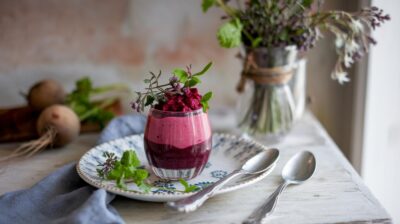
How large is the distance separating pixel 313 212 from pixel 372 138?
0.52 metres

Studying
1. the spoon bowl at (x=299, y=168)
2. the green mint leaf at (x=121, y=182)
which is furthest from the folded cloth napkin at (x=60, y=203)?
the spoon bowl at (x=299, y=168)

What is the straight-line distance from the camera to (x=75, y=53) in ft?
3.87

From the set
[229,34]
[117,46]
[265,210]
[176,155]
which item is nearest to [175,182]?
[176,155]

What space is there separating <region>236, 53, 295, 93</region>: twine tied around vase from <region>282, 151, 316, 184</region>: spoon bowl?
0.18 metres

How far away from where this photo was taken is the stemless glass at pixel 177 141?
0.72 metres

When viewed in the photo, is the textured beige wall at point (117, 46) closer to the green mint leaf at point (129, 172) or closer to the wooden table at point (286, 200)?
the wooden table at point (286, 200)

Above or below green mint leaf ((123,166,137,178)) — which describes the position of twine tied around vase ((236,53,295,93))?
above

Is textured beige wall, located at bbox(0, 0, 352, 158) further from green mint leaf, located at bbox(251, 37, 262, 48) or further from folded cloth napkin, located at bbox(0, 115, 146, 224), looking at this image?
folded cloth napkin, located at bbox(0, 115, 146, 224)

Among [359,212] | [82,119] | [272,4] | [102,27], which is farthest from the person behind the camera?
[102,27]

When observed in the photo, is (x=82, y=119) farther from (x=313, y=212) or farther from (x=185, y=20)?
(x=313, y=212)

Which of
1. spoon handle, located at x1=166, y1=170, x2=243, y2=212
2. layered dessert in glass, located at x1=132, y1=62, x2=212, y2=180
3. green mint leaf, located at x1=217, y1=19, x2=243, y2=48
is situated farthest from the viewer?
green mint leaf, located at x1=217, y1=19, x2=243, y2=48

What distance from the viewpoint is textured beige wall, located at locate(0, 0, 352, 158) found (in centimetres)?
114

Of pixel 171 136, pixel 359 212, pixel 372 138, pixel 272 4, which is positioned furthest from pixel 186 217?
pixel 372 138

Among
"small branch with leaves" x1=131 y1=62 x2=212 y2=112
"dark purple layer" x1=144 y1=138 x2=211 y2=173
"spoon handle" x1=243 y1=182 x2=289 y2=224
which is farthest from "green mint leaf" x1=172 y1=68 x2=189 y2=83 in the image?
"spoon handle" x1=243 y1=182 x2=289 y2=224
